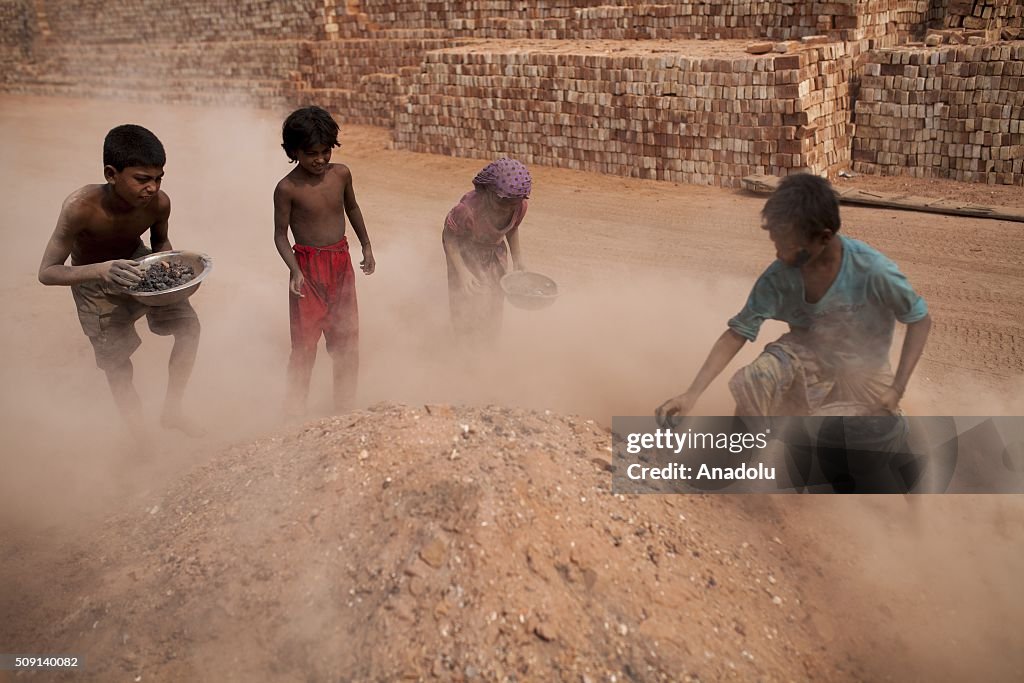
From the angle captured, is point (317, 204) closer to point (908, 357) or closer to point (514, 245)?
point (514, 245)

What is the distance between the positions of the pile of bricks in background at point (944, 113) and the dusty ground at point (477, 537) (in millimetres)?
2880

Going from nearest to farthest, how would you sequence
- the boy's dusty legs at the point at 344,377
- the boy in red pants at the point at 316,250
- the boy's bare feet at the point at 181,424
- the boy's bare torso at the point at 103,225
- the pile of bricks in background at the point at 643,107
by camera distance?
the boy's bare torso at the point at 103,225, the boy in red pants at the point at 316,250, the boy's bare feet at the point at 181,424, the boy's dusty legs at the point at 344,377, the pile of bricks in background at the point at 643,107

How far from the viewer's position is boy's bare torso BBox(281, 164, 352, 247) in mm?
3832

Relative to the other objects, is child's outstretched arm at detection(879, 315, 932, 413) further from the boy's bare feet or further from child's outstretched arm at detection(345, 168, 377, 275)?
the boy's bare feet

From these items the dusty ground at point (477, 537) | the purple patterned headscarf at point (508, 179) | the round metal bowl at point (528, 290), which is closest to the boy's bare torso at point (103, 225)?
the dusty ground at point (477, 537)

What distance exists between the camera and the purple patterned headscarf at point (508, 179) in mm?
4027

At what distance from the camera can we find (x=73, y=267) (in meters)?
3.42

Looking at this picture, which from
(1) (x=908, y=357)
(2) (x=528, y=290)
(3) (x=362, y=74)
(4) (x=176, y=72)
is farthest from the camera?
(4) (x=176, y=72)

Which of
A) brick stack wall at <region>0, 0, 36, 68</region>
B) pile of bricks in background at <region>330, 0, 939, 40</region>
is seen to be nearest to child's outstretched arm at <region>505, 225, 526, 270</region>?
pile of bricks in background at <region>330, 0, 939, 40</region>

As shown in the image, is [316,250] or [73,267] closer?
[73,267]

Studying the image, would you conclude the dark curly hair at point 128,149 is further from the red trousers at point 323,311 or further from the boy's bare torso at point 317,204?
the red trousers at point 323,311

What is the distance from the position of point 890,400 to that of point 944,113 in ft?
19.2

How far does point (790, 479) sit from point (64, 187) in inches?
374

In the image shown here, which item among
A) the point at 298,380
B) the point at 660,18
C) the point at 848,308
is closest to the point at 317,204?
the point at 298,380
